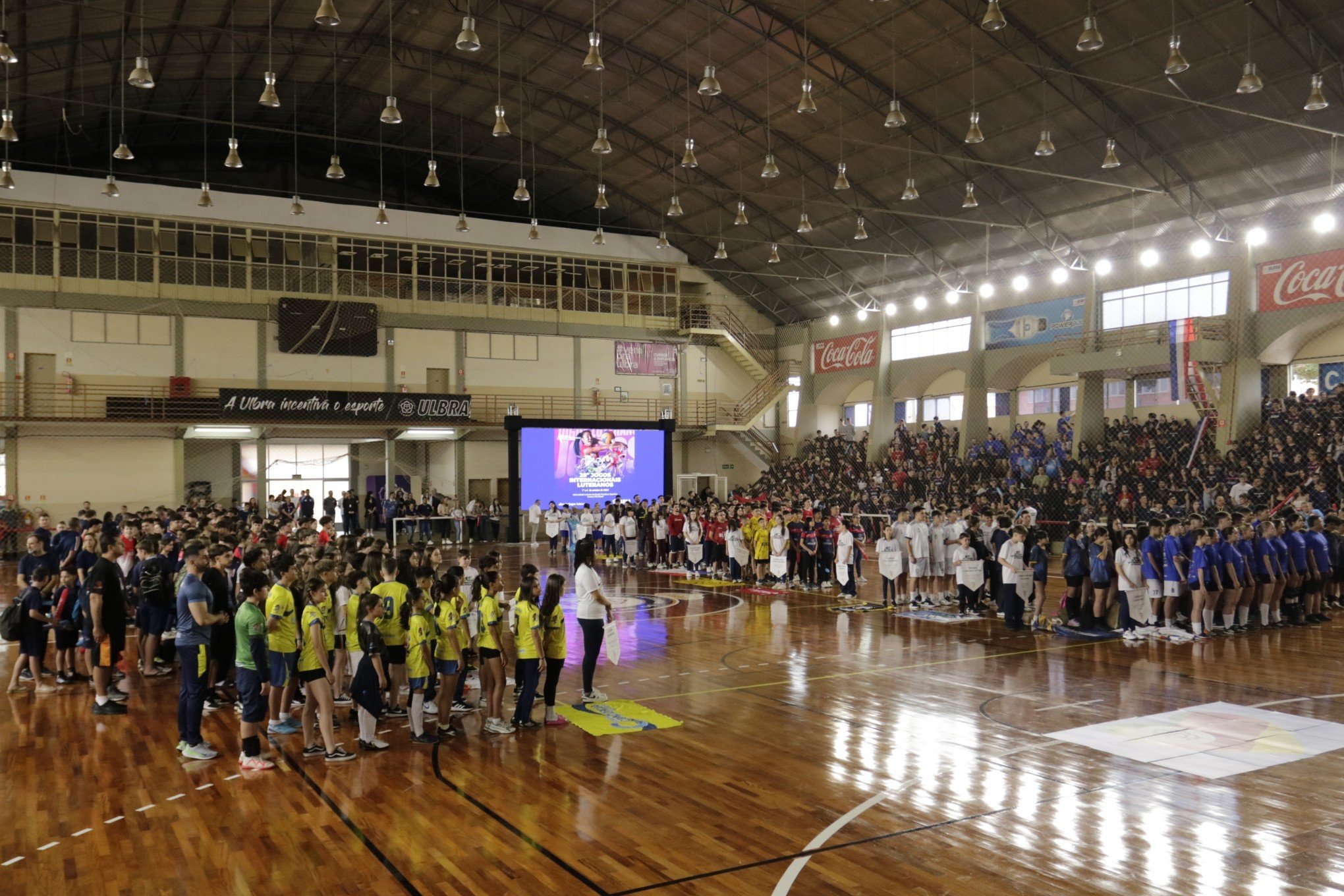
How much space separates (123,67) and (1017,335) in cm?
2784

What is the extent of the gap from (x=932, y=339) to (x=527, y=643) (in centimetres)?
2823

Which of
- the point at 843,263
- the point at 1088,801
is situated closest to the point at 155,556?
the point at 1088,801

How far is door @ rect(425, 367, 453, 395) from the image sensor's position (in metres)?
34.4

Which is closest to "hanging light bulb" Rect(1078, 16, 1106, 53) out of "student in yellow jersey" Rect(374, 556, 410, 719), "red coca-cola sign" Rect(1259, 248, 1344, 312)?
"student in yellow jersey" Rect(374, 556, 410, 719)

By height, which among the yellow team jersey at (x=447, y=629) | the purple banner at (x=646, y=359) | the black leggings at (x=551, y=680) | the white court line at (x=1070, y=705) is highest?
the purple banner at (x=646, y=359)

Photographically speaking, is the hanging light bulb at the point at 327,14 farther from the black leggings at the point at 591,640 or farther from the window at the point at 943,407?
the window at the point at 943,407

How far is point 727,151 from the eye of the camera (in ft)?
102

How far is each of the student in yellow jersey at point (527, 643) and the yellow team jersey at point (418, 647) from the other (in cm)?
83

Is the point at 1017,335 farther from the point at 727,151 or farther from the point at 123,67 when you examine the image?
the point at 123,67

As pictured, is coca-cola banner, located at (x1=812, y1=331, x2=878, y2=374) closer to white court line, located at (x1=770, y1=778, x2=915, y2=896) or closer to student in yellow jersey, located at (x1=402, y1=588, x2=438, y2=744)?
student in yellow jersey, located at (x1=402, y1=588, x2=438, y2=744)

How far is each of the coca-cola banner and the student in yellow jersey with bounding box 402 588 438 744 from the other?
29172 mm

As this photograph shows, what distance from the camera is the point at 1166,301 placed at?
26.1 metres

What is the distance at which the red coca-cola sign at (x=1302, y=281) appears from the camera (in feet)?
72.0

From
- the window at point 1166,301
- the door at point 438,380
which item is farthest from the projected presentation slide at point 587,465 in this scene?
the window at point 1166,301
